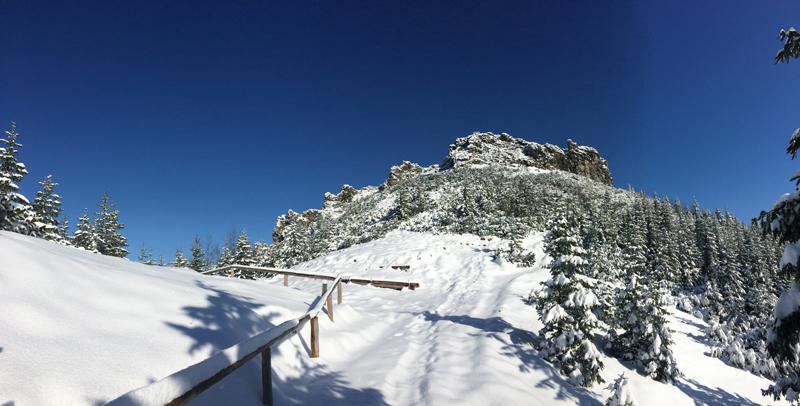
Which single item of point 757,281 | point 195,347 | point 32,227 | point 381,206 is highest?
point 381,206

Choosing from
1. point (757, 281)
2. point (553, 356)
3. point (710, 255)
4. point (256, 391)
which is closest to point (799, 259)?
point (553, 356)

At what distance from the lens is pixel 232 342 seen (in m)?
6.05

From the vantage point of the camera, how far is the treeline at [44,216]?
725 inches

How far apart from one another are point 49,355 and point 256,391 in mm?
2317

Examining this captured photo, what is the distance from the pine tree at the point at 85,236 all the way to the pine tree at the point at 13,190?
51.2 feet

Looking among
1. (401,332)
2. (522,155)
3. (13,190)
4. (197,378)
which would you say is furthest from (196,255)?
(522,155)

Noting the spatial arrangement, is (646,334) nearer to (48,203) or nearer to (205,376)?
(205,376)

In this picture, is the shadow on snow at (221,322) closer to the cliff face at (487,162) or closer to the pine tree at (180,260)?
the pine tree at (180,260)

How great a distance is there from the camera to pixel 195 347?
524cm

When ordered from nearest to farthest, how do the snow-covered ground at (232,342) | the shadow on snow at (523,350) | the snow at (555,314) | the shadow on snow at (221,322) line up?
the snow-covered ground at (232,342), the shadow on snow at (221,322), the shadow on snow at (523,350), the snow at (555,314)

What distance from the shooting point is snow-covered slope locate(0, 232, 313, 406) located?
3.46 meters

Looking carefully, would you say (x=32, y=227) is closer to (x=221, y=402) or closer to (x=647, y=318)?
(x=221, y=402)

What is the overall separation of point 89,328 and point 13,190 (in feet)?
80.4

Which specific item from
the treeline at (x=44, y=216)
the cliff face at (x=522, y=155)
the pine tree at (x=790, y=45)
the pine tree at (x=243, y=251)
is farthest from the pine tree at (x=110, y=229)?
the cliff face at (x=522, y=155)
